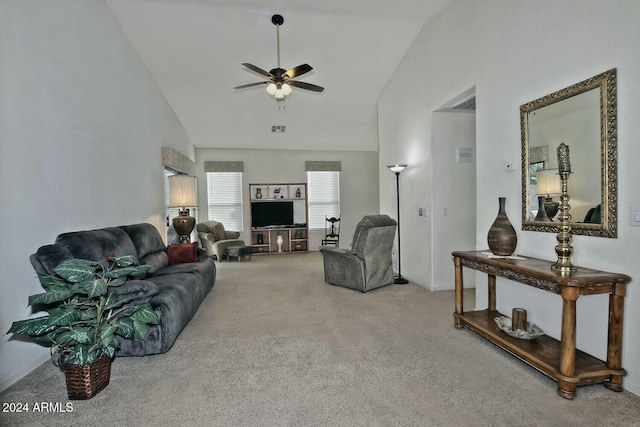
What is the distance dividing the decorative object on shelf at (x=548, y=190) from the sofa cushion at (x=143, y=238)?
410 cm

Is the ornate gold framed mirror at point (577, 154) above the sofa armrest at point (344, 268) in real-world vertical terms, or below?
above

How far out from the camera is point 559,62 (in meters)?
2.54

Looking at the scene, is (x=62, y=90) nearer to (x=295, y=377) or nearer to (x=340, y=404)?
(x=295, y=377)

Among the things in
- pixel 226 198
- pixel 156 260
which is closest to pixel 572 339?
pixel 156 260

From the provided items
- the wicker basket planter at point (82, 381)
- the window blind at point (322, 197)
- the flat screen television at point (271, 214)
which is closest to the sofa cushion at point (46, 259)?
the wicker basket planter at point (82, 381)

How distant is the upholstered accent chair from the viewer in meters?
7.01

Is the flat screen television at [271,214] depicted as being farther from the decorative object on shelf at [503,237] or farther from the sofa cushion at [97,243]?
the decorative object on shelf at [503,237]

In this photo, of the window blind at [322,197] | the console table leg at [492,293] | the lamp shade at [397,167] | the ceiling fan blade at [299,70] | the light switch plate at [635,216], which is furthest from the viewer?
the window blind at [322,197]

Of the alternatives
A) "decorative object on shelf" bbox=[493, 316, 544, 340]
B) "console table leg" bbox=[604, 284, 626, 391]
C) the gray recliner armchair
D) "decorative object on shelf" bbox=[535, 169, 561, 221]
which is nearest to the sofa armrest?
the gray recliner armchair

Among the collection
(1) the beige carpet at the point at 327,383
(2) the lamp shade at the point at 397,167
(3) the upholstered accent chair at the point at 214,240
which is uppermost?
(2) the lamp shade at the point at 397,167

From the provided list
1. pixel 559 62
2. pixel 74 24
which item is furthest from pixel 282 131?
pixel 559 62

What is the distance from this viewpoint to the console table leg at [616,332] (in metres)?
2.09

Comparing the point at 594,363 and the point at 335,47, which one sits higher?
the point at 335,47

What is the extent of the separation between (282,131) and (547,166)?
5.81 m
